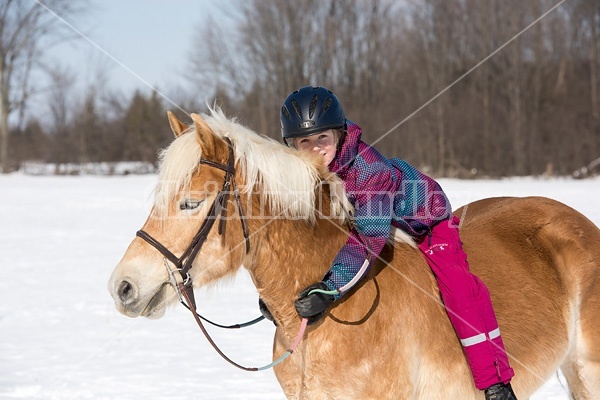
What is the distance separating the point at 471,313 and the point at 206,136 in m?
1.53

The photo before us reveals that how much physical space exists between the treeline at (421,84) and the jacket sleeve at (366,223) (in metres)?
27.7

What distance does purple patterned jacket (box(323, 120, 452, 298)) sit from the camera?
108 inches

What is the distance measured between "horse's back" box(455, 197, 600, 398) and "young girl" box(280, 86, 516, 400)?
325mm

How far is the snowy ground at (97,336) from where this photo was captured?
5520 millimetres

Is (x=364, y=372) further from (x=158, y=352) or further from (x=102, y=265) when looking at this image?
(x=102, y=265)

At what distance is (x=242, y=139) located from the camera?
266cm

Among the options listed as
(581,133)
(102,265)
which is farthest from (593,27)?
(102,265)

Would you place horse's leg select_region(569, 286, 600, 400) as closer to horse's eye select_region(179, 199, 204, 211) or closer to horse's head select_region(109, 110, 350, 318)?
horse's head select_region(109, 110, 350, 318)

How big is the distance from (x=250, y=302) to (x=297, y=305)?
650 cm

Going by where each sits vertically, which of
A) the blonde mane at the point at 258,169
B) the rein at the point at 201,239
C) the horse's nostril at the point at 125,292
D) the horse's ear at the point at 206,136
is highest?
the horse's ear at the point at 206,136

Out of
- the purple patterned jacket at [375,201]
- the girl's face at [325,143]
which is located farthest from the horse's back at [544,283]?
the girl's face at [325,143]

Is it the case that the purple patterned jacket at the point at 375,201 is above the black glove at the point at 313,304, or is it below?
above

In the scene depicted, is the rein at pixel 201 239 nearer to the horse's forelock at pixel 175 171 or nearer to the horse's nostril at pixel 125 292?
the horse's forelock at pixel 175 171

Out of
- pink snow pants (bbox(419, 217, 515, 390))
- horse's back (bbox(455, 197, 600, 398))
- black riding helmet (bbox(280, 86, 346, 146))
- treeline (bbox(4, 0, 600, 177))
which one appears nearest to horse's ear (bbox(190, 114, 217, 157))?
black riding helmet (bbox(280, 86, 346, 146))
